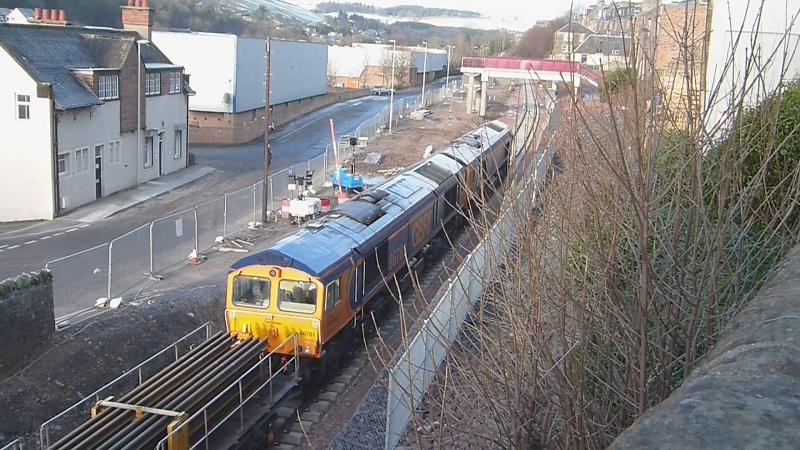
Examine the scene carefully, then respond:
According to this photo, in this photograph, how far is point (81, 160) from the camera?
2992 cm

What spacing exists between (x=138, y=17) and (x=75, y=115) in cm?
1045

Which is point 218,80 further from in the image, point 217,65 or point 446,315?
point 446,315

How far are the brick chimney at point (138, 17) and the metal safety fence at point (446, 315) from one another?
92.1 ft

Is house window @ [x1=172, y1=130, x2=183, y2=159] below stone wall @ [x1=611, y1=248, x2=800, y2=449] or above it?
below

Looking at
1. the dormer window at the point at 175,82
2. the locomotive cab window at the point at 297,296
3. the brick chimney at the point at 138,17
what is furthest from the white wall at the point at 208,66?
the locomotive cab window at the point at 297,296

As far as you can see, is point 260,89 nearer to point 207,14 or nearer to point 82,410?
point 82,410

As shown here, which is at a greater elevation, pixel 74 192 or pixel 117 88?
pixel 117 88

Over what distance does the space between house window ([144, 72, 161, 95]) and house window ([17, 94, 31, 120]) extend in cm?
737

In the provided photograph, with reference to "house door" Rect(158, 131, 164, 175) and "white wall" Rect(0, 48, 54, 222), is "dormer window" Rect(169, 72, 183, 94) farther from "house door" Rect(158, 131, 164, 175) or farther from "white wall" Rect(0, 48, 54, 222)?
"white wall" Rect(0, 48, 54, 222)

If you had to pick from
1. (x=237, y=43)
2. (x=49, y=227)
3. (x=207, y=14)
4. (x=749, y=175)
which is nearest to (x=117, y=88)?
(x=49, y=227)

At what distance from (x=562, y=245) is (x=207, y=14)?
13607 cm

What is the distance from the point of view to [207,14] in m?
134

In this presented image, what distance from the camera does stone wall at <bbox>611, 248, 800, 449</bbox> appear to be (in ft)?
7.00

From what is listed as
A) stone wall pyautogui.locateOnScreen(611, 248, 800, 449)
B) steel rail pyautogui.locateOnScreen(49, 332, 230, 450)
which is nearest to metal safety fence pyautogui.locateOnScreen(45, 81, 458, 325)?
steel rail pyautogui.locateOnScreen(49, 332, 230, 450)
